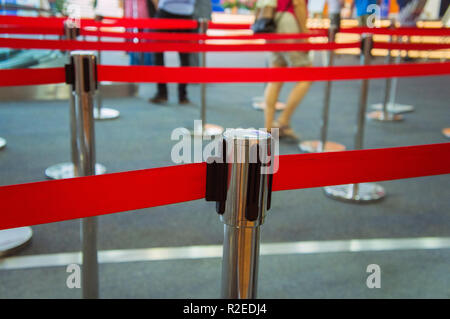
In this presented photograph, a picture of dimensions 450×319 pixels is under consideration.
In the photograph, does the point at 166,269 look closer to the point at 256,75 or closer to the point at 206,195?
the point at 256,75

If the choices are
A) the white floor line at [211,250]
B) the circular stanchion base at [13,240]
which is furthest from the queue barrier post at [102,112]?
the white floor line at [211,250]

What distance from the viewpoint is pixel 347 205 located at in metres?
2.95

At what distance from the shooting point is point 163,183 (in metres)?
0.90

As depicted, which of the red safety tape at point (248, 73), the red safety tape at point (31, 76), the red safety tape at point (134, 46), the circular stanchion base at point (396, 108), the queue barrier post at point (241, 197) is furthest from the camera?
the circular stanchion base at point (396, 108)

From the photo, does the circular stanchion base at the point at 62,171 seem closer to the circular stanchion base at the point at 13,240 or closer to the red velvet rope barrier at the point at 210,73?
the circular stanchion base at the point at 13,240

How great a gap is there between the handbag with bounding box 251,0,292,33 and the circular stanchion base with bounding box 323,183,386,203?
4.88ft

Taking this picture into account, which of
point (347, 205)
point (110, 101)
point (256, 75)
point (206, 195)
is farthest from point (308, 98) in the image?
point (206, 195)

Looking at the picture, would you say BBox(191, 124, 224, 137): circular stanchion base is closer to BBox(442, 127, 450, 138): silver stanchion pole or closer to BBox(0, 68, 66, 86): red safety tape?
BBox(442, 127, 450, 138): silver stanchion pole

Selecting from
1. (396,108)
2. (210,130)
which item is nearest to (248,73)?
(210,130)

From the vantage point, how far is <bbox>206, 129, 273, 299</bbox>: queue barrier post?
82 cm

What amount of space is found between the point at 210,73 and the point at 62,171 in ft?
5.40

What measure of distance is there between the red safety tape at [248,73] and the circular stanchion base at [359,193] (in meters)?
0.86

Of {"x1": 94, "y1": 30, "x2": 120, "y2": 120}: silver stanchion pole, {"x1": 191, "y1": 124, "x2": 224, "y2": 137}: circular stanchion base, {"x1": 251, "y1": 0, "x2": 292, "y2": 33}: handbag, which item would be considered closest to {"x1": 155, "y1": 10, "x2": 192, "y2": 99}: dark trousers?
{"x1": 94, "y1": 30, "x2": 120, "y2": 120}: silver stanchion pole

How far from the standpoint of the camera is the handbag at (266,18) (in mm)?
3938
